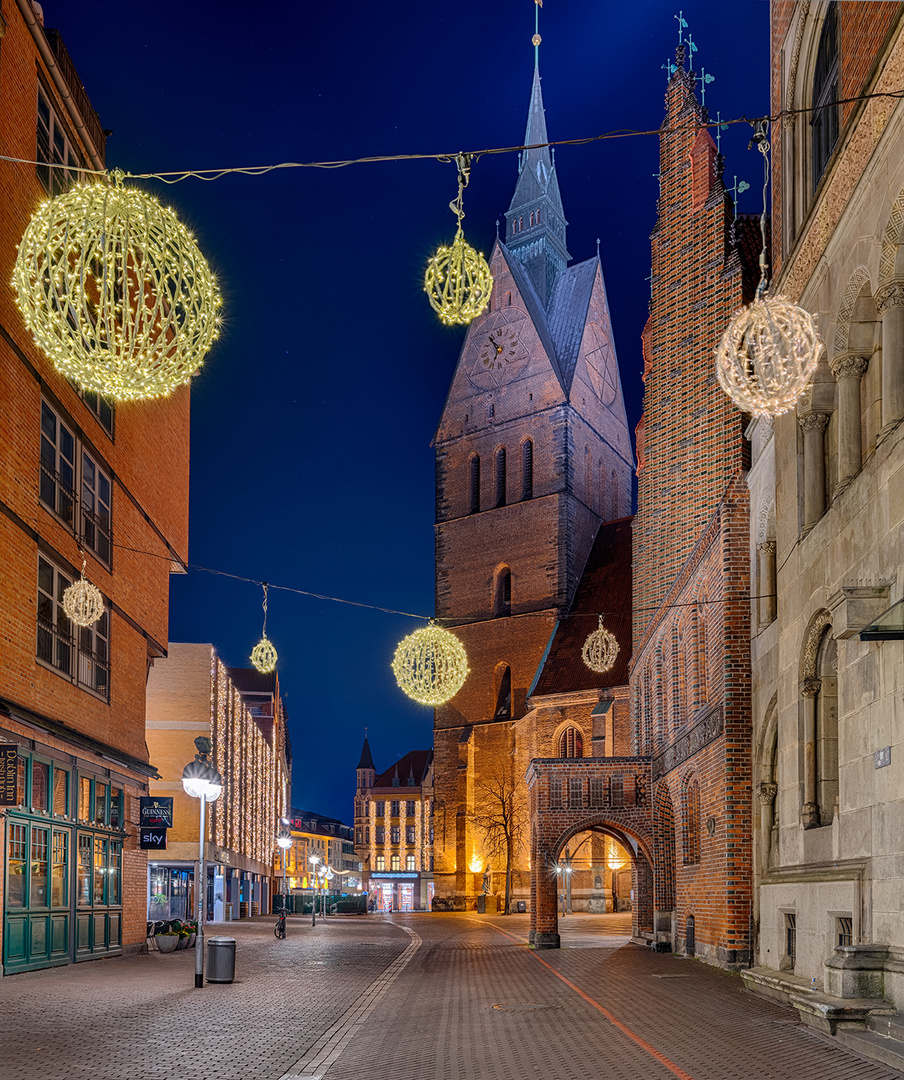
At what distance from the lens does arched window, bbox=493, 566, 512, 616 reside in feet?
201

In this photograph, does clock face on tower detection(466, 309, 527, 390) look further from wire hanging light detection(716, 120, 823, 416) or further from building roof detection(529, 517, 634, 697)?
wire hanging light detection(716, 120, 823, 416)

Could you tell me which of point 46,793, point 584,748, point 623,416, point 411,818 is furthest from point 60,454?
point 411,818

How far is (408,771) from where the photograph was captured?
461 ft

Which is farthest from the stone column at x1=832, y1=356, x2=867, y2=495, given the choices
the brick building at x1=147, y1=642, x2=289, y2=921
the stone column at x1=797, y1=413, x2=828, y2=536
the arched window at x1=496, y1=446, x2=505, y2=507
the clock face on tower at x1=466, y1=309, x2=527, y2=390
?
the clock face on tower at x1=466, y1=309, x2=527, y2=390

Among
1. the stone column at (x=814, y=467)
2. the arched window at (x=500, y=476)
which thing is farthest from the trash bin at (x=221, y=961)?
the arched window at (x=500, y=476)

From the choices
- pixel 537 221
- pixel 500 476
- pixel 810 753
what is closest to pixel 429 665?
pixel 810 753

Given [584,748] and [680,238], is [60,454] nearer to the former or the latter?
[680,238]

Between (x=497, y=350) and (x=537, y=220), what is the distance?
15.9 metres

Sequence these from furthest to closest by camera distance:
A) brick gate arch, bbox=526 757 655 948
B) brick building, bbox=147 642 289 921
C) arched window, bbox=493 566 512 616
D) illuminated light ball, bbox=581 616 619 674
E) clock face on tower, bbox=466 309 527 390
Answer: clock face on tower, bbox=466 309 527 390 → arched window, bbox=493 566 512 616 → brick building, bbox=147 642 289 921 → illuminated light ball, bbox=581 616 619 674 → brick gate arch, bbox=526 757 655 948

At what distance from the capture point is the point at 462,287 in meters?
10.7

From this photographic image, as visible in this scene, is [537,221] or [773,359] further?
[537,221]

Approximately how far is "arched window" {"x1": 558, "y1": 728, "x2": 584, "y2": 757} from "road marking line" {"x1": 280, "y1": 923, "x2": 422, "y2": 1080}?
120 ft

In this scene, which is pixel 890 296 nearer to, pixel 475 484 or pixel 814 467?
pixel 814 467

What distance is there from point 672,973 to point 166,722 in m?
26.2
